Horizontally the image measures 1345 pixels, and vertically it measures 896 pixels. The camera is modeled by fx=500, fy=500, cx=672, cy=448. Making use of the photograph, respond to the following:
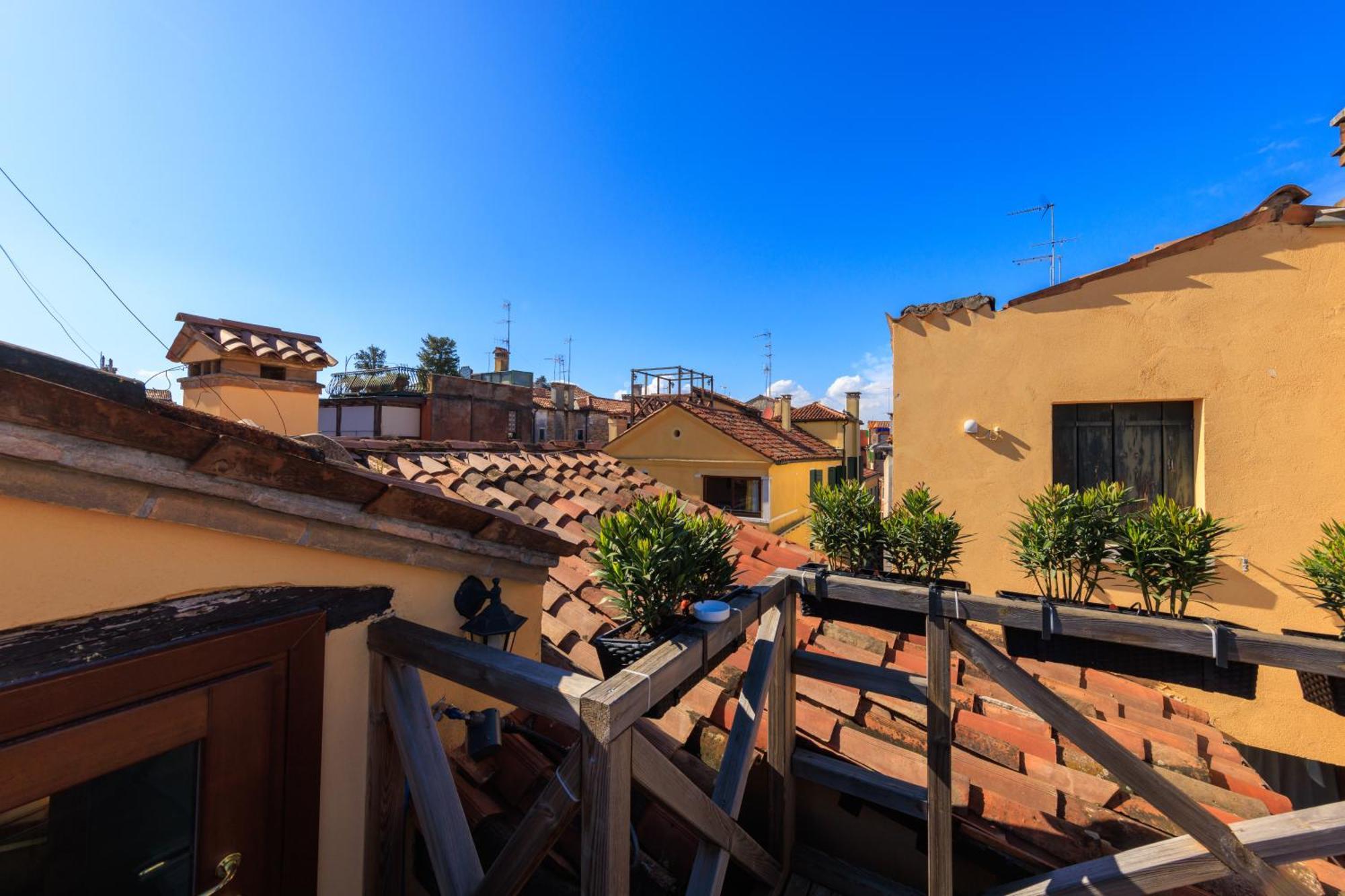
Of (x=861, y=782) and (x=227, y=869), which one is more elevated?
(x=227, y=869)

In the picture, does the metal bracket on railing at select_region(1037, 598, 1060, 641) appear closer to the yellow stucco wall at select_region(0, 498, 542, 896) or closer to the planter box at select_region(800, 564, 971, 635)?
the planter box at select_region(800, 564, 971, 635)

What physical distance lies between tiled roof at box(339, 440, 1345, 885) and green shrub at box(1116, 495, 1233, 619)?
1.09 meters

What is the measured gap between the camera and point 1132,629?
248 centimetres

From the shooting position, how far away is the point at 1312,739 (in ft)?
16.2

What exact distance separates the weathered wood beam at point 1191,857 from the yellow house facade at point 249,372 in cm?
795

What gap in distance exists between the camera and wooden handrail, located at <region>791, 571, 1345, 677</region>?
7.54 feet

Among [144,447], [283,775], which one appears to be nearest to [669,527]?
[283,775]

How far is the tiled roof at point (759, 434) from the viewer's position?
18.5 metres

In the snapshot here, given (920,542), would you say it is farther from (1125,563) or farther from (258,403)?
(258,403)

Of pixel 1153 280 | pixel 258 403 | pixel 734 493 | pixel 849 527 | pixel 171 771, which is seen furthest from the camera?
pixel 734 493

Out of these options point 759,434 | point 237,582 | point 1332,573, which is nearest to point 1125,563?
→ point 1332,573

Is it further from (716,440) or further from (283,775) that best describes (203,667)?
(716,440)

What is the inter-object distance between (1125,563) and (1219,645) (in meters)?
0.67

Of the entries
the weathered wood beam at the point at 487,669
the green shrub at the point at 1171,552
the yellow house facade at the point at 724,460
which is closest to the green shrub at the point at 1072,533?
the green shrub at the point at 1171,552
